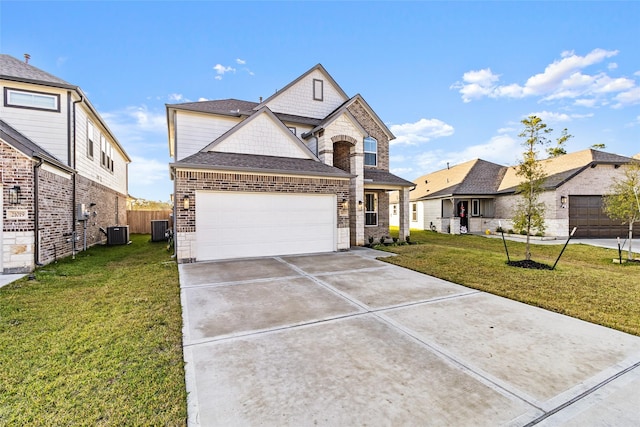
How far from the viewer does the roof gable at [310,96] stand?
14.4m

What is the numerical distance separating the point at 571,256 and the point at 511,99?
1129 centimetres

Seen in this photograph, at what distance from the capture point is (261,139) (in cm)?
1112

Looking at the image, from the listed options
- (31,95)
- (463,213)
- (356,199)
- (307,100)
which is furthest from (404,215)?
(31,95)

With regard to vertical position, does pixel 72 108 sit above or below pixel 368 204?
above

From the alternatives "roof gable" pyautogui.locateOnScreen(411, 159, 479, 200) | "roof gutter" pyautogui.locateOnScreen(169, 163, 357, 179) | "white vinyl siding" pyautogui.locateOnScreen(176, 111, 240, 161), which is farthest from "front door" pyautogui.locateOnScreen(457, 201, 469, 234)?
Answer: "white vinyl siding" pyautogui.locateOnScreen(176, 111, 240, 161)

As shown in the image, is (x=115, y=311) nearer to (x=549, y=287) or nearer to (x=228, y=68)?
(x=549, y=287)

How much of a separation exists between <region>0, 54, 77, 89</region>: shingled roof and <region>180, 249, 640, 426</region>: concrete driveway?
10188mm

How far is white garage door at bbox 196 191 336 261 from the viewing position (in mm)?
9259

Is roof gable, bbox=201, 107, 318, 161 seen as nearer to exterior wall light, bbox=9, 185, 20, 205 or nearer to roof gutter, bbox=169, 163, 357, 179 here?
roof gutter, bbox=169, 163, 357, 179

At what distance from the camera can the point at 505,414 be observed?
7.54 feet

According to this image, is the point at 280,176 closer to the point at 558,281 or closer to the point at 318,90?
the point at 318,90

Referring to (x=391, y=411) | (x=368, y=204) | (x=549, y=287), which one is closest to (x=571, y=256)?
(x=549, y=287)

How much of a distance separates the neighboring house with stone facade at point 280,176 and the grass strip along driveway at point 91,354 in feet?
10.9

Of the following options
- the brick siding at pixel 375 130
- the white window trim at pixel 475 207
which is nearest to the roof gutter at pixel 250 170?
the brick siding at pixel 375 130
